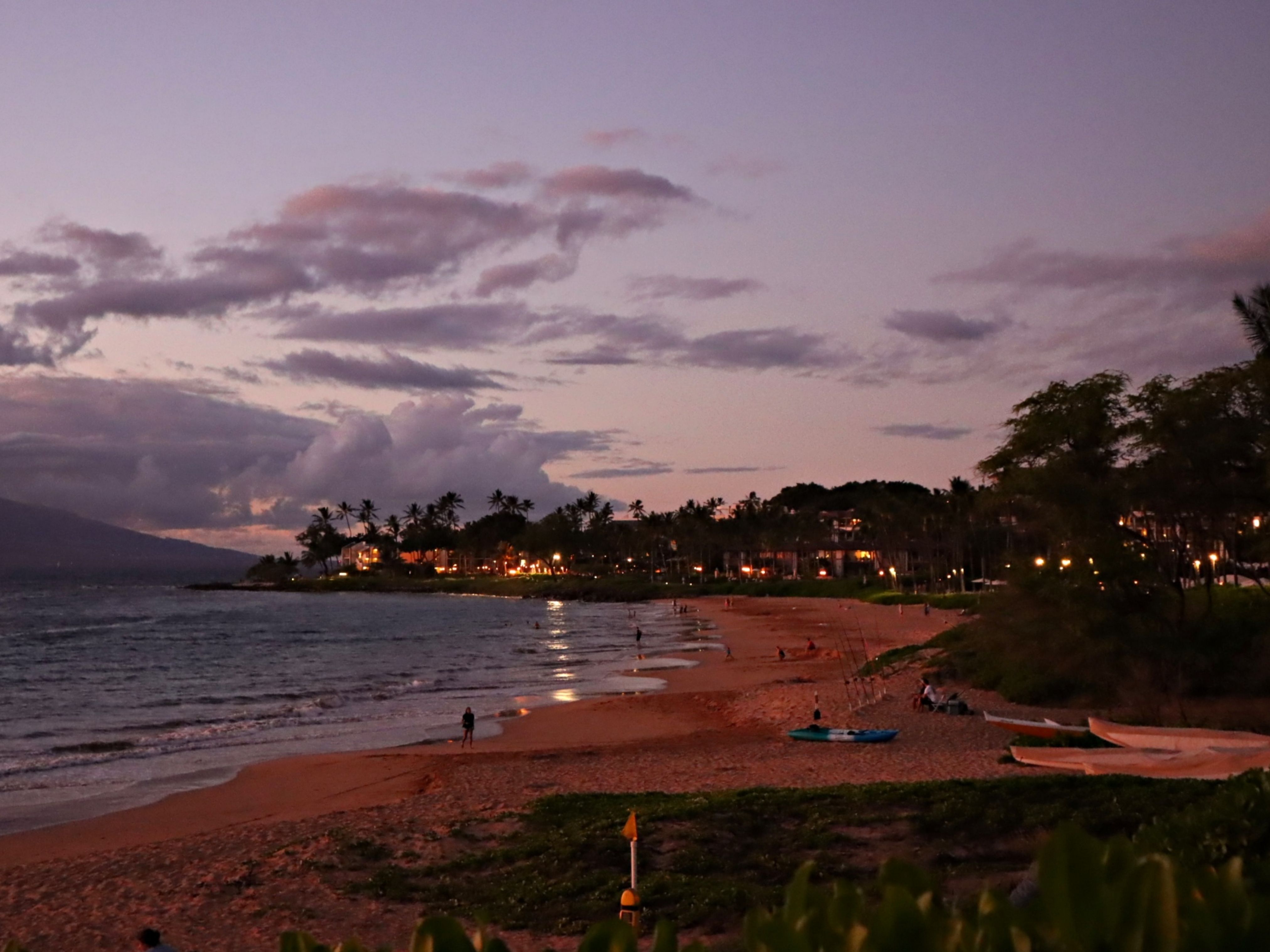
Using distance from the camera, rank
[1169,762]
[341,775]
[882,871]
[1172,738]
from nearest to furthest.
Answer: [882,871], [1169,762], [1172,738], [341,775]

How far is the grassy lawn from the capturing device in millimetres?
12047

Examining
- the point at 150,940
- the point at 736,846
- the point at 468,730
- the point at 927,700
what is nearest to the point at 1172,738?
the point at 736,846

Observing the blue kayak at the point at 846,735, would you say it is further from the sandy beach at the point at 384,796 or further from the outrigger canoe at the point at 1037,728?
the outrigger canoe at the point at 1037,728

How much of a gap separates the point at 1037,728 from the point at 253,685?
34.8 meters

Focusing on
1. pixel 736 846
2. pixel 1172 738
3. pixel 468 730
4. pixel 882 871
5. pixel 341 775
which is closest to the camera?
pixel 882 871

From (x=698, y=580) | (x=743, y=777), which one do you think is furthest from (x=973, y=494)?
(x=743, y=777)

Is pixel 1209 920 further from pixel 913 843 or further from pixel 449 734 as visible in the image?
pixel 449 734

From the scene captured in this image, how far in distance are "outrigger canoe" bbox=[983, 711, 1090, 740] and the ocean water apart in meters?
14.1

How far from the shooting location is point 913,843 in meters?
13.3

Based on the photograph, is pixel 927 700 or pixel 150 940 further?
pixel 927 700

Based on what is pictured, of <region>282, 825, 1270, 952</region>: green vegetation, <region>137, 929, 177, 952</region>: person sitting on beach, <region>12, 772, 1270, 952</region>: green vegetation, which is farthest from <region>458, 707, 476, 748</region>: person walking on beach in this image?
<region>282, 825, 1270, 952</region>: green vegetation

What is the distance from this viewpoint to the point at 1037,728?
79.7 ft

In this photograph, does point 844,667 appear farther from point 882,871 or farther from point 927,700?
point 882,871

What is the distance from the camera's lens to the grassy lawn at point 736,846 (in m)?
12.0
